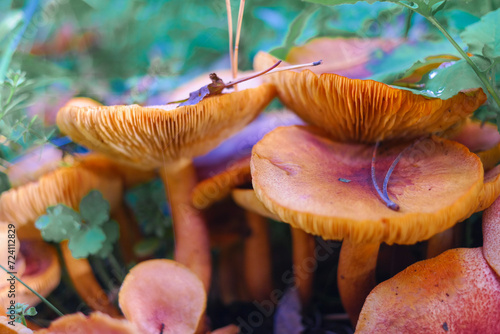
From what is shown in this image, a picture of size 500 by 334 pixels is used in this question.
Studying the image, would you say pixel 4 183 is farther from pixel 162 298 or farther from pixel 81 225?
pixel 162 298

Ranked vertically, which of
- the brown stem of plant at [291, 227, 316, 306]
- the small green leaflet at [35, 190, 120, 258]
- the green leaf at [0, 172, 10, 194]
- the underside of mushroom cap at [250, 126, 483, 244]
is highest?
the green leaf at [0, 172, 10, 194]

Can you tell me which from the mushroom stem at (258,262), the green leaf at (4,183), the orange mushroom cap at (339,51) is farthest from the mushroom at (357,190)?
the green leaf at (4,183)

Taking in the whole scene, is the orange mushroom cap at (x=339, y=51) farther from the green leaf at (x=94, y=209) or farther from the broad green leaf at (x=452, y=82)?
the green leaf at (x=94, y=209)

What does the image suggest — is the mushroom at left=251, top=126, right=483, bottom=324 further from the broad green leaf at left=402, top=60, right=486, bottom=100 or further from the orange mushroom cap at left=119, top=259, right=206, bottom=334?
the orange mushroom cap at left=119, top=259, right=206, bottom=334

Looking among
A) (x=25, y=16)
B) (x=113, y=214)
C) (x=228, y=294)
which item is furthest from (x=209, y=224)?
(x=25, y=16)

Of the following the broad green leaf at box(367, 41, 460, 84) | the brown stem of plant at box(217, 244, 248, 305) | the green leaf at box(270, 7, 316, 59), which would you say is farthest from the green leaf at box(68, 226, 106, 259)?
the broad green leaf at box(367, 41, 460, 84)

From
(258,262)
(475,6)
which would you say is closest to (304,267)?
(258,262)
